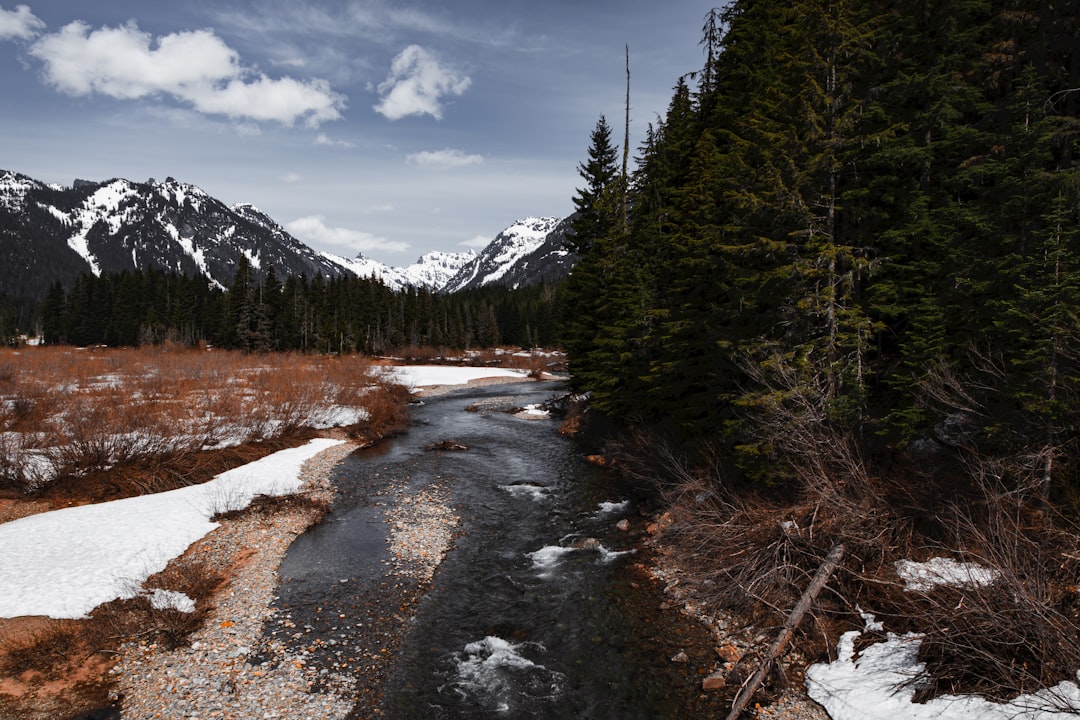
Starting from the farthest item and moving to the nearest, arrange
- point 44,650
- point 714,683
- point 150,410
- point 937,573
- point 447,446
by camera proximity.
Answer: point 447,446 < point 150,410 < point 44,650 < point 714,683 < point 937,573

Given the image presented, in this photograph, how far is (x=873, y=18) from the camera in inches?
523

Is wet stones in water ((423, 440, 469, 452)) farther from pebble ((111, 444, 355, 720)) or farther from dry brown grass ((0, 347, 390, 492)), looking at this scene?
pebble ((111, 444, 355, 720))

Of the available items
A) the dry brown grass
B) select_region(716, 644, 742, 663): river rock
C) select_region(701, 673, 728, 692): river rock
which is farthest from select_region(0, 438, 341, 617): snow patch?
select_region(716, 644, 742, 663): river rock

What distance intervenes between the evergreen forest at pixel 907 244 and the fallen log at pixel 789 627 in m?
2.38

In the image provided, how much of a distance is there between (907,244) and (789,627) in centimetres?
976

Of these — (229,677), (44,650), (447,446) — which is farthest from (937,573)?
(447,446)

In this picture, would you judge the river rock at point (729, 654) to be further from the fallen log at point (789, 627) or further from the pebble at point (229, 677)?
the pebble at point (229, 677)

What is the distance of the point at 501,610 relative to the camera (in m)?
11.8

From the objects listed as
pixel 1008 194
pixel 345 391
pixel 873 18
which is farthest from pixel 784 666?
pixel 345 391

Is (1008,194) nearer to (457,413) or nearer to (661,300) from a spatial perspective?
(661,300)

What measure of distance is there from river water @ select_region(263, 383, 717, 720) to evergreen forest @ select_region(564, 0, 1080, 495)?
15.8 ft

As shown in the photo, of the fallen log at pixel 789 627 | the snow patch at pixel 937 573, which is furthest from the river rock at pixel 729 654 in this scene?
the snow patch at pixel 937 573

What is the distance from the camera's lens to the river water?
355 inches

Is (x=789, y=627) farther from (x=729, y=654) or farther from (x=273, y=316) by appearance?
(x=273, y=316)
